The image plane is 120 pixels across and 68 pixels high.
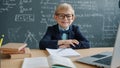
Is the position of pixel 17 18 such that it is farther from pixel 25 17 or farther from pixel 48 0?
pixel 48 0

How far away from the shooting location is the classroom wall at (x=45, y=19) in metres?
3.61

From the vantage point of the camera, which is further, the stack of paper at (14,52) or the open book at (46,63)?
the stack of paper at (14,52)

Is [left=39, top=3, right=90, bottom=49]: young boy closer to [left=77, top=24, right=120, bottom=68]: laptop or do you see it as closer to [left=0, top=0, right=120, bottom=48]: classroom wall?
[left=77, top=24, right=120, bottom=68]: laptop

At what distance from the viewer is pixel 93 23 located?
3.82m

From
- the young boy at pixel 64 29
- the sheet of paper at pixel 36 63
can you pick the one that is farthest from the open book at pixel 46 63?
the young boy at pixel 64 29

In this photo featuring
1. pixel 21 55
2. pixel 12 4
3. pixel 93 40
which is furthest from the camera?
pixel 93 40

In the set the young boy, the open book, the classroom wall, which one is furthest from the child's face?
the classroom wall

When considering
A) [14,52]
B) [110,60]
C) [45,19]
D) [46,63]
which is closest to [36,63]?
[46,63]

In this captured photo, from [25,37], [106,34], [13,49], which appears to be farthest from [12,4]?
[13,49]

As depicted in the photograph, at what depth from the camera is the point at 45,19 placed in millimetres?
3703

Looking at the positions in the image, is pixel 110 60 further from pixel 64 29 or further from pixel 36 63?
pixel 64 29

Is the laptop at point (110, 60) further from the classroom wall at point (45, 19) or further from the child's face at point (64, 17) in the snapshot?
the classroom wall at point (45, 19)

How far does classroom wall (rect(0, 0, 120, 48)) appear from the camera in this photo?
142 inches

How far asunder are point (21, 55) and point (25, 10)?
212 cm
